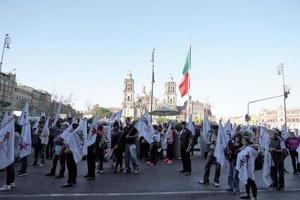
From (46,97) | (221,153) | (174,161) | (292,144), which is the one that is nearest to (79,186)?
(221,153)

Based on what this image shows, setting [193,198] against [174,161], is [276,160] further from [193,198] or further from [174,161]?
[174,161]

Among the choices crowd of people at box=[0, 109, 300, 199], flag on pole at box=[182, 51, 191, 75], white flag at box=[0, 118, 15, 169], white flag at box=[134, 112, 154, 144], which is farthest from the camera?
flag on pole at box=[182, 51, 191, 75]

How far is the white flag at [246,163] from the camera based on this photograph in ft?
27.6

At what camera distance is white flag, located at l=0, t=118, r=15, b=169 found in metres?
9.26

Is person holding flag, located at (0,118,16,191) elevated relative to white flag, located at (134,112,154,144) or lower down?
lower down

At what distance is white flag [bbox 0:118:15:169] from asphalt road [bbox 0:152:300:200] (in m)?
0.81

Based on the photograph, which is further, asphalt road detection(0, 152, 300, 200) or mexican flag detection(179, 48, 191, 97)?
mexican flag detection(179, 48, 191, 97)

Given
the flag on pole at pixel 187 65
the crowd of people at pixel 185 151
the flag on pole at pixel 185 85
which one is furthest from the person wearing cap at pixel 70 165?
the flag on pole at pixel 187 65

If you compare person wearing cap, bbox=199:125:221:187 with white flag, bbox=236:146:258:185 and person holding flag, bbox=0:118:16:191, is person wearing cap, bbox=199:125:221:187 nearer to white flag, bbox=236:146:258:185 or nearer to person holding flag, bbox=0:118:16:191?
white flag, bbox=236:146:258:185

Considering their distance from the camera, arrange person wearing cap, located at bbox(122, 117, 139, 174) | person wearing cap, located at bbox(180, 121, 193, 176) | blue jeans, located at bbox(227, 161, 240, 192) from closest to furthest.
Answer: blue jeans, located at bbox(227, 161, 240, 192) → person wearing cap, located at bbox(180, 121, 193, 176) → person wearing cap, located at bbox(122, 117, 139, 174)

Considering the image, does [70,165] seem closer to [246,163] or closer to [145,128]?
[145,128]

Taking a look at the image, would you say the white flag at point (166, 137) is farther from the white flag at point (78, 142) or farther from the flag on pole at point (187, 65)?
the flag on pole at point (187, 65)

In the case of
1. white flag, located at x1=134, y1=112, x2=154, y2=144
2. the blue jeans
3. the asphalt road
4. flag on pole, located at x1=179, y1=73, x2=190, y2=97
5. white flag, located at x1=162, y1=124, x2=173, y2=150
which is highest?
flag on pole, located at x1=179, y1=73, x2=190, y2=97

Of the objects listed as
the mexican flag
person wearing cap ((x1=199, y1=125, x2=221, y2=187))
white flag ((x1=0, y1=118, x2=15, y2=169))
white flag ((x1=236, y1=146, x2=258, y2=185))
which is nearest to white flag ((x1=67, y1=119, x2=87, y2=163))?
white flag ((x1=0, y1=118, x2=15, y2=169))
